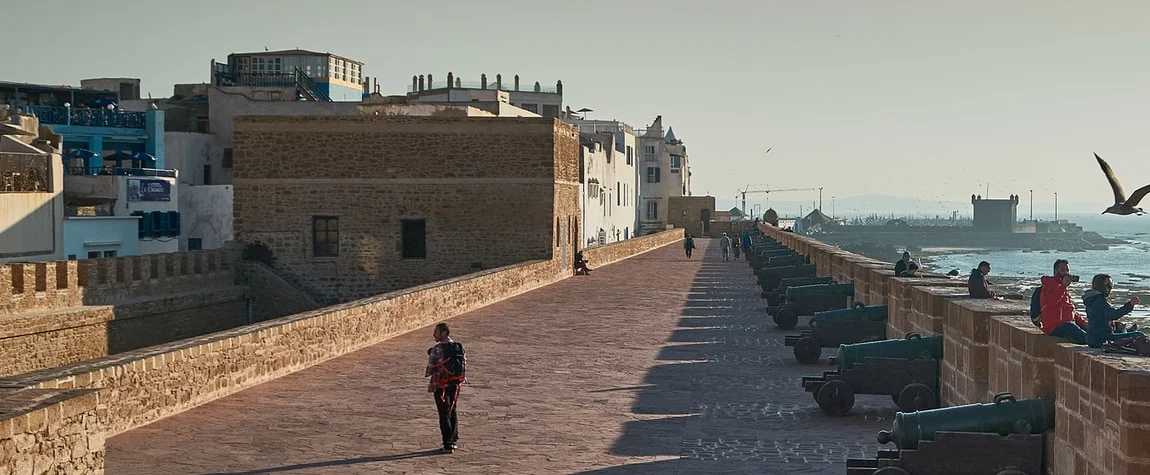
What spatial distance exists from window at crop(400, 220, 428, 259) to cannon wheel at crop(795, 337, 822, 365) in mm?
19880

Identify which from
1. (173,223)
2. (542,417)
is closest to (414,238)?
(173,223)

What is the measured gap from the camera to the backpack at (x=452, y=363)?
10102 millimetres

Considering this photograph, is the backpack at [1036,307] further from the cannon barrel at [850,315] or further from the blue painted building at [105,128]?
the blue painted building at [105,128]

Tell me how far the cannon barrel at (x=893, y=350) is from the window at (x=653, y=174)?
281ft

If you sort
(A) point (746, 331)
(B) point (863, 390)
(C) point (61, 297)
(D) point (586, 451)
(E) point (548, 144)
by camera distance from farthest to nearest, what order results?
(E) point (548, 144) → (C) point (61, 297) → (A) point (746, 331) → (B) point (863, 390) → (D) point (586, 451)

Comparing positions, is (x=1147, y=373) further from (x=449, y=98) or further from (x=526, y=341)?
(x=449, y=98)

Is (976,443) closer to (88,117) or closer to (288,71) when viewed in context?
(88,117)

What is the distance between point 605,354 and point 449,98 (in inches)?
2013

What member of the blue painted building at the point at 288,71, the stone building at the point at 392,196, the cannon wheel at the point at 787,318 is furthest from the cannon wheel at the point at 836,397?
the blue painted building at the point at 288,71

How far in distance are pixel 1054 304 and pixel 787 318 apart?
9776 millimetres

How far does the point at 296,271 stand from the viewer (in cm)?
3478

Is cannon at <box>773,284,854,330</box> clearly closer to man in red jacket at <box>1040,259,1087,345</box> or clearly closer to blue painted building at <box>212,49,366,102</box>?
man in red jacket at <box>1040,259,1087,345</box>

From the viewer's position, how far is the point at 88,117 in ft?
162

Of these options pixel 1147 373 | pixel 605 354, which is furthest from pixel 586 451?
pixel 605 354
